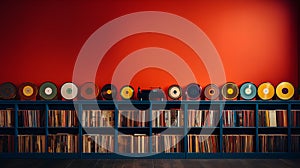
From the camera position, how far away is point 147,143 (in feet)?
16.7

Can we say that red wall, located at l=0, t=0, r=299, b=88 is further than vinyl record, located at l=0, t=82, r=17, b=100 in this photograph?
Yes

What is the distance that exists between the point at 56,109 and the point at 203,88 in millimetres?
2498

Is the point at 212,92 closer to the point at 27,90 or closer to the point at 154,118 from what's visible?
the point at 154,118

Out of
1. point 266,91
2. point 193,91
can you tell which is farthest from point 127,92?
point 266,91

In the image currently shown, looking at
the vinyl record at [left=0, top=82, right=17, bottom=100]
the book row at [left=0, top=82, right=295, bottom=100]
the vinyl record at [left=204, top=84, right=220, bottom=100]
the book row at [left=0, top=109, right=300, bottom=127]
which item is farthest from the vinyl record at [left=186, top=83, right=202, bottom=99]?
the vinyl record at [left=0, top=82, right=17, bottom=100]

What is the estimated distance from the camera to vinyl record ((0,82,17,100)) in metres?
5.30

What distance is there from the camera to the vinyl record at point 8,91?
5297mm

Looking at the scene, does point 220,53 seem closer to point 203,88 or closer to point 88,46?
point 203,88

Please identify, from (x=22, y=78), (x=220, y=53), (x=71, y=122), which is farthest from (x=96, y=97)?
(x=220, y=53)

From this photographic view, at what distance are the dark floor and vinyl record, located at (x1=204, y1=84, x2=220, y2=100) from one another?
3.38ft

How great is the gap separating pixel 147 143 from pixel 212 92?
4.49 ft

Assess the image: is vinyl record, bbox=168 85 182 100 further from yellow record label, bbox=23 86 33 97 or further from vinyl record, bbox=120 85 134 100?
yellow record label, bbox=23 86 33 97

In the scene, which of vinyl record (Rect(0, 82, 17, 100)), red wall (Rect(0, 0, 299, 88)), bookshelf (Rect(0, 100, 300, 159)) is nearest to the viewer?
bookshelf (Rect(0, 100, 300, 159))

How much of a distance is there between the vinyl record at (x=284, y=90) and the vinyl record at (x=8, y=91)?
4.33m
